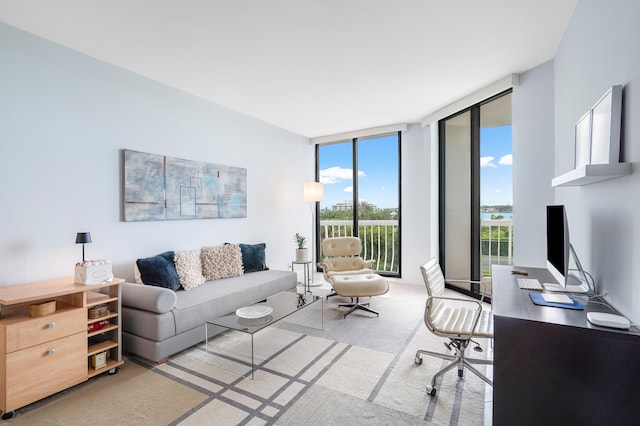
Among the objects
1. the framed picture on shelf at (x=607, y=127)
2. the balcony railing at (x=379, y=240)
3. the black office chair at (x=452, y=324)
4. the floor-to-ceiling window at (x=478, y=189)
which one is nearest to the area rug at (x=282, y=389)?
the black office chair at (x=452, y=324)

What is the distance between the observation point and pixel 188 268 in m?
3.22

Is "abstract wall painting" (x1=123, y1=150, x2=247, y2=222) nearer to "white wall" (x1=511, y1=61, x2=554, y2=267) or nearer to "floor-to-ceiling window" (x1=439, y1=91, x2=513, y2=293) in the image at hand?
"floor-to-ceiling window" (x1=439, y1=91, x2=513, y2=293)

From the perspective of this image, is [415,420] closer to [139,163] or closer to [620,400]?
[620,400]

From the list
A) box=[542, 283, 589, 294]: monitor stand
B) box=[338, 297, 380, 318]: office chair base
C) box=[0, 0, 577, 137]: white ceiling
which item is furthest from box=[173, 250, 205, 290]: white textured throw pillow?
box=[542, 283, 589, 294]: monitor stand

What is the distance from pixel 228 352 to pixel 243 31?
2.67 metres

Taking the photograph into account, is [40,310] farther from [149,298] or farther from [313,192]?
[313,192]

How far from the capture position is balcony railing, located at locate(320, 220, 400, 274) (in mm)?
5340

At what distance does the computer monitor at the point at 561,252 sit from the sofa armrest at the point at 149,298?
107 inches

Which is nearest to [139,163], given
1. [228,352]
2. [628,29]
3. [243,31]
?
[243,31]

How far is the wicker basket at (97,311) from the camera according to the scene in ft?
7.47

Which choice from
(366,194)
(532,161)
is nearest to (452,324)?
(532,161)

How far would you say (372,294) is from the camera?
11.4ft

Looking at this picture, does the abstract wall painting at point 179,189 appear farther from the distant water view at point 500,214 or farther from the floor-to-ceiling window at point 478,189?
the distant water view at point 500,214

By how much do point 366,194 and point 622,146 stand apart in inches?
162
